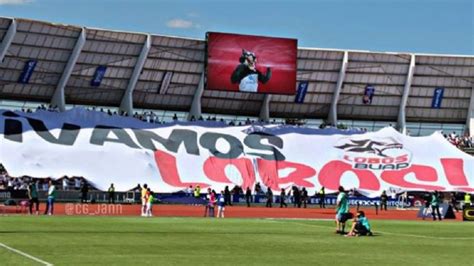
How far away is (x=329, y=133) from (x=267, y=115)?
48.3ft

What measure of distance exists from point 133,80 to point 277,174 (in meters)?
19.4

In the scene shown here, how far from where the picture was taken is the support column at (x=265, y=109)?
305ft

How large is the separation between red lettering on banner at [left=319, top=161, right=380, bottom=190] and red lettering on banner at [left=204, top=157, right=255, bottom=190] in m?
6.01

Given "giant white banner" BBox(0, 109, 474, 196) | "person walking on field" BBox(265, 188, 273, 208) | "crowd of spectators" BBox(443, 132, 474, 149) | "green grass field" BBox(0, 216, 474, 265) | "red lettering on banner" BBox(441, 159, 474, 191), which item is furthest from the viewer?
"crowd of spectators" BBox(443, 132, 474, 149)

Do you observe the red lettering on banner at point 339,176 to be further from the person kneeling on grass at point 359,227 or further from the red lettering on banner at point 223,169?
the person kneeling on grass at point 359,227

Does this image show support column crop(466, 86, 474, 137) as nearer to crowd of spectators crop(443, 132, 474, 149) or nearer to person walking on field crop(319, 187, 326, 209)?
crowd of spectators crop(443, 132, 474, 149)

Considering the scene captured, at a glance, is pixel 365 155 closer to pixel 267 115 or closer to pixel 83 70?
pixel 267 115

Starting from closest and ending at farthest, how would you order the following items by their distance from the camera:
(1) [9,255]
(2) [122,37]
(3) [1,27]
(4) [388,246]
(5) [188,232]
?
(1) [9,255]
(4) [388,246]
(5) [188,232]
(3) [1,27]
(2) [122,37]

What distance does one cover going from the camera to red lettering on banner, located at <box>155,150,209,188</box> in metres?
68.9

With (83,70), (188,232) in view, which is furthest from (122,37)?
(188,232)

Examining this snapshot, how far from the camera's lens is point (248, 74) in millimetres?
84438

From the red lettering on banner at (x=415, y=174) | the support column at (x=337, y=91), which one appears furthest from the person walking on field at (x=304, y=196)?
the support column at (x=337, y=91)

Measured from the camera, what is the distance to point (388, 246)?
26.8 meters

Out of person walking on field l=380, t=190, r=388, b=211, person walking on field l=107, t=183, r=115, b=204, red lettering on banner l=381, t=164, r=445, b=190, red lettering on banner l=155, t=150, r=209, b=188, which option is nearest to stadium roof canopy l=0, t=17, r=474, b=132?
red lettering on banner l=155, t=150, r=209, b=188
